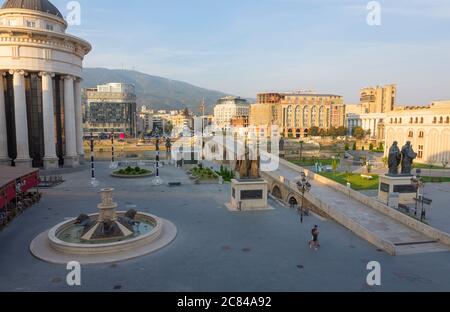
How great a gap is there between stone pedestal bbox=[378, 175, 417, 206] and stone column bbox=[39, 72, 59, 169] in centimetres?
3839

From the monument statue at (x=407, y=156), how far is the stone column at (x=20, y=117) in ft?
136

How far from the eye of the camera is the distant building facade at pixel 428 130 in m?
56.9

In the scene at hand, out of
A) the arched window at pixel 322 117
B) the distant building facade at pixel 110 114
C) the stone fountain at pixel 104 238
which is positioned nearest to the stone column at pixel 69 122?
the stone fountain at pixel 104 238

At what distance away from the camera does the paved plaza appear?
13.8 meters

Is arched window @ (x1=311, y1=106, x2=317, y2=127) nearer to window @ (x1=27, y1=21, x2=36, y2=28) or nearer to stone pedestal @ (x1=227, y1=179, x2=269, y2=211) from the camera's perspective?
window @ (x1=27, y1=21, x2=36, y2=28)

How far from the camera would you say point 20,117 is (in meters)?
39.9

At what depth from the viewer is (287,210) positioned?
26203 millimetres

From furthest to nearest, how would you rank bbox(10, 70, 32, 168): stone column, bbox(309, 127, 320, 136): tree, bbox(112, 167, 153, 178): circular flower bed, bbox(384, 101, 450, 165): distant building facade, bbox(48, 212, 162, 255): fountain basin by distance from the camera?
1. bbox(309, 127, 320, 136): tree
2. bbox(384, 101, 450, 165): distant building facade
3. bbox(112, 167, 153, 178): circular flower bed
4. bbox(10, 70, 32, 168): stone column
5. bbox(48, 212, 162, 255): fountain basin

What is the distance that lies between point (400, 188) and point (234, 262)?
20391 mm

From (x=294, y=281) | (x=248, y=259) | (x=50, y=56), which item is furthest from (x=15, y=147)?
(x=294, y=281)

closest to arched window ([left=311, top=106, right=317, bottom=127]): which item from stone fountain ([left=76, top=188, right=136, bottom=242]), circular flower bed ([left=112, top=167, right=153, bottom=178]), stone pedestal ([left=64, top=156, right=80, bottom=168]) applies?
circular flower bed ([left=112, top=167, right=153, bottom=178])

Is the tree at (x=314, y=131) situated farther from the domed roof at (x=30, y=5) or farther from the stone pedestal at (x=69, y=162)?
the domed roof at (x=30, y=5)

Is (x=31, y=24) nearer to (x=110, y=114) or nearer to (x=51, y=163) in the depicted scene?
(x=51, y=163)
